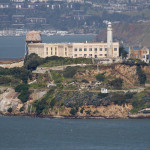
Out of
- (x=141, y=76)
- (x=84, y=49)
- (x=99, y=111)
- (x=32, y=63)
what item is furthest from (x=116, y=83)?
(x=84, y=49)

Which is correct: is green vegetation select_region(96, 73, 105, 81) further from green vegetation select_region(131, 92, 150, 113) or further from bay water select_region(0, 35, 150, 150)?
bay water select_region(0, 35, 150, 150)

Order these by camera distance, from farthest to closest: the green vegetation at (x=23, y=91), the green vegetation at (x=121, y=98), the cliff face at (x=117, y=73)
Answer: the cliff face at (x=117, y=73)
the green vegetation at (x=23, y=91)
the green vegetation at (x=121, y=98)

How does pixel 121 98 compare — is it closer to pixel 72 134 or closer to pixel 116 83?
pixel 116 83

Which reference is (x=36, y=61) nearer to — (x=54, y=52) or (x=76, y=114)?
(x=54, y=52)

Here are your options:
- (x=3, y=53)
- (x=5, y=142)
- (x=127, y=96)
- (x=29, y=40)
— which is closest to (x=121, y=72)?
(x=127, y=96)

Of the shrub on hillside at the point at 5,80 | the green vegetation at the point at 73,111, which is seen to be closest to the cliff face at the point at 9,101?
the shrub on hillside at the point at 5,80

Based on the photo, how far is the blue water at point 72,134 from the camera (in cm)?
7562

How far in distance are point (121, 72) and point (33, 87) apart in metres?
10.9

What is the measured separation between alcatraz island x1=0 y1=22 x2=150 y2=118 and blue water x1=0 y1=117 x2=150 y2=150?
2949 mm

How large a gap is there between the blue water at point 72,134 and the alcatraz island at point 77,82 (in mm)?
2949

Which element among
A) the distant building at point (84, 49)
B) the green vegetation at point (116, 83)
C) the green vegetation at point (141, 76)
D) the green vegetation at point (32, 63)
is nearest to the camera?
the green vegetation at point (116, 83)

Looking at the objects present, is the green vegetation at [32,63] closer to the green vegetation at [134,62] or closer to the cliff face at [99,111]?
the green vegetation at [134,62]

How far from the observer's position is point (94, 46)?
11144 centimetres

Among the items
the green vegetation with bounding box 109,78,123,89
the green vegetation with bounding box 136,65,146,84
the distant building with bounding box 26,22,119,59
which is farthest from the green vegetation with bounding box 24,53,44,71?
the green vegetation with bounding box 109,78,123,89
